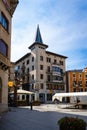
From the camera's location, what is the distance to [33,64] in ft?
246

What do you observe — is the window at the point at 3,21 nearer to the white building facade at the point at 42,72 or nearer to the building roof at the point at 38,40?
the white building facade at the point at 42,72

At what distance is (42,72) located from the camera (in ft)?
246

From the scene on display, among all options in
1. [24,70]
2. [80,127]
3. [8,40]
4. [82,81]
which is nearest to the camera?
[80,127]

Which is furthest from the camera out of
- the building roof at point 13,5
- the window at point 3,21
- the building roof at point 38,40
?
the building roof at point 38,40

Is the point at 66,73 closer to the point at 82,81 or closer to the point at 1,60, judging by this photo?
the point at 82,81

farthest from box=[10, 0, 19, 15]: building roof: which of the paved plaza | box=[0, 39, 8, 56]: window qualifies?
the paved plaza

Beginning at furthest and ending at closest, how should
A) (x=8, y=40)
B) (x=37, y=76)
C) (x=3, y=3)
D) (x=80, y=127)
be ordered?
1. (x=37, y=76)
2. (x=8, y=40)
3. (x=3, y=3)
4. (x=80, y=127)

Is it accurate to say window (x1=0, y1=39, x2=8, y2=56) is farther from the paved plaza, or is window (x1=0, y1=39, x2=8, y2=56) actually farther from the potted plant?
the potted plant

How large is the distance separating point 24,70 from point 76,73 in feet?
64.3

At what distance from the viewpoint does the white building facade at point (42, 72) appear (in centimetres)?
7381

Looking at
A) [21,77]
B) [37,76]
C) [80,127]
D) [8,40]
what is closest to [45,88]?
[37,76]

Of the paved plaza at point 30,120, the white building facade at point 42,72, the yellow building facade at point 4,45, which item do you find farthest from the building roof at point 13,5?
the white building facade at point 42,72

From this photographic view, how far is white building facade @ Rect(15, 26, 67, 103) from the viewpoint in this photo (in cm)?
7381

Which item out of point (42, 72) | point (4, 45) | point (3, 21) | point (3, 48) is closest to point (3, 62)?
point (3, 48)
